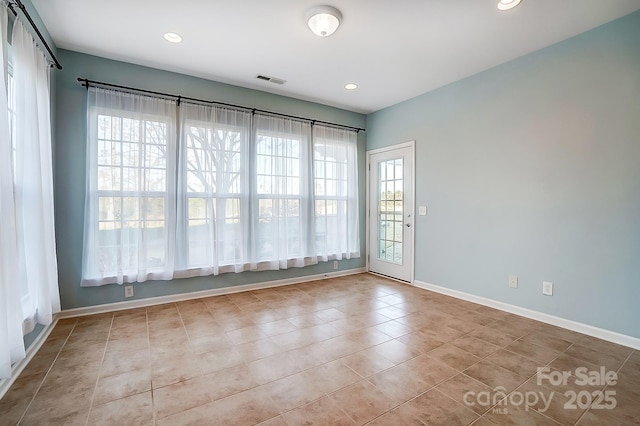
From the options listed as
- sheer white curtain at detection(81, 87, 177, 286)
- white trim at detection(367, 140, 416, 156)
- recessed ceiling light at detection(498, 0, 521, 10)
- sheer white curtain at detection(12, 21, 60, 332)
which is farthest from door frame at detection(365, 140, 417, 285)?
sheer white curtain at detection(12, 21, 60, 332)

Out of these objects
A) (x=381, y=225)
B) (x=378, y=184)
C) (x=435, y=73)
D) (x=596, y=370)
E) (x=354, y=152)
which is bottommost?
(x=596, y=370)

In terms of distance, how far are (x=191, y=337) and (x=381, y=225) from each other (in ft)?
11.0

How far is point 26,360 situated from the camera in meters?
2.17

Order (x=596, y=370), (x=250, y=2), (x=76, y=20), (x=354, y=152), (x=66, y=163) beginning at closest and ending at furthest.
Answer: (x=596, y=370), (x=250, y=2), (x=76, y=20), (x=66, y=163), (x=354, y=152)

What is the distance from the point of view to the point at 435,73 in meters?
3.54

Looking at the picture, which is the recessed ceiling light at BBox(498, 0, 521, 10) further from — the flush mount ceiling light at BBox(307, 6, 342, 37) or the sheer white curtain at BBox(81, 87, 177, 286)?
the sheer white curtain at BBox(81, 87, 177, 286)

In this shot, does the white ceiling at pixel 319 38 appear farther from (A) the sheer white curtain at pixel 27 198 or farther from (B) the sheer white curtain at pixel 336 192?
(B) the sheer white curtain at pixel 336 192

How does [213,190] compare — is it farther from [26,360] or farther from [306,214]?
[26,360]

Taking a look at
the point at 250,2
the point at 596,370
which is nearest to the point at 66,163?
the point at 250,2

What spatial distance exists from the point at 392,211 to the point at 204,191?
9.42 feet

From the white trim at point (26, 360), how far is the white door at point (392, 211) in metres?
4.19

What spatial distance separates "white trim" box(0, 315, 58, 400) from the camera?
1.84 metres

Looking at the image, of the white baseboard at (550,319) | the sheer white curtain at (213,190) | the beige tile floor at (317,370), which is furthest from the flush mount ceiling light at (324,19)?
the white baseboard at (550,319)

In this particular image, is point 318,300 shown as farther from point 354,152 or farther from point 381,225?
point 354,152
